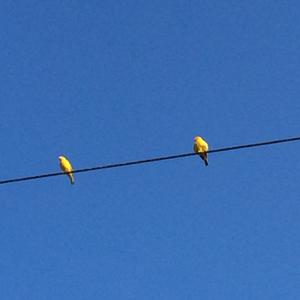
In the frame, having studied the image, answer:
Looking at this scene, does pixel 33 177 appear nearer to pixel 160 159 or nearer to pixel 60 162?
pixel 160 159

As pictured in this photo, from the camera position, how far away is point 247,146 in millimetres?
10766

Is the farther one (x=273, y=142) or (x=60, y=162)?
(x=60, y=162)

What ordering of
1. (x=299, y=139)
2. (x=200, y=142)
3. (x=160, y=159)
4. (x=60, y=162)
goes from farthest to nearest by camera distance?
(x=60, y=162) < (x=200, y=142) < (x=160, y=159) < (x=299, y=139)

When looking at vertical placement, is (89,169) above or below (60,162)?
below

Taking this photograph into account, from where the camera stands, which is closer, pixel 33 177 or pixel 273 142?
pixel 273 142

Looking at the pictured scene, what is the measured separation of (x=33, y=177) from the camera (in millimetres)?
11656

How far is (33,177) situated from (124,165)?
4.43 feet

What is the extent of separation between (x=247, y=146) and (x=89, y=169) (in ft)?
7.82

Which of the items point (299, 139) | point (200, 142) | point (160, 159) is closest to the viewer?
point (299, 139)

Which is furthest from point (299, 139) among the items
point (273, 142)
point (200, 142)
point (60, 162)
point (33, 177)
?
point (60, 162)

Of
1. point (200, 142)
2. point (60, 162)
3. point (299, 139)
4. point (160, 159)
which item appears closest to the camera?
point (299, 139)

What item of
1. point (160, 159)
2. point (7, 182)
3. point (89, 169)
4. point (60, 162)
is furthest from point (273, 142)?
point (60, 162)

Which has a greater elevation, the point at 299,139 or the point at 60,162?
the point at 60,162

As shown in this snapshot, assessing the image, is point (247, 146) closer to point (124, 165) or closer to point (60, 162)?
point (124, 165)
